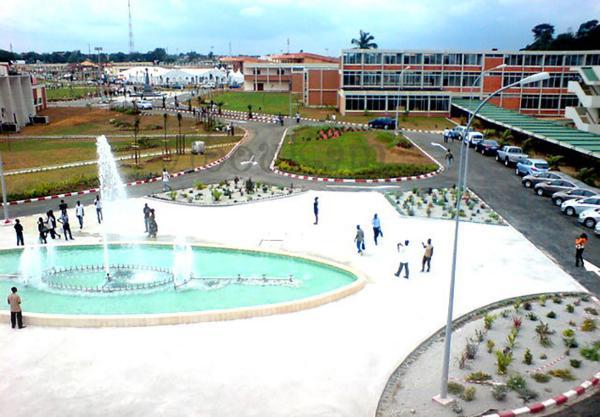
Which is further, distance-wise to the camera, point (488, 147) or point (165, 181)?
point (488, 147)

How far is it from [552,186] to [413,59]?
1731 inches

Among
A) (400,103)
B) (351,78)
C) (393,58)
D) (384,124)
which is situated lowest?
(384,124)

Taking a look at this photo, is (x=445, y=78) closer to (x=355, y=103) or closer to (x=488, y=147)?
(x=355, y=103)

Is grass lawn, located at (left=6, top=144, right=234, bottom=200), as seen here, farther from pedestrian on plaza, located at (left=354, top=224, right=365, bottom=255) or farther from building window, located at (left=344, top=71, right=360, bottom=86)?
building window, located at (left=344, top=71, right=360, bottom=86)

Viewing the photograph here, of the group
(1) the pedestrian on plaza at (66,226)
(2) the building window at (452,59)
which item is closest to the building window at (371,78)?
(2) the building window at (452,59)

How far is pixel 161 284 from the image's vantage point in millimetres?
19969

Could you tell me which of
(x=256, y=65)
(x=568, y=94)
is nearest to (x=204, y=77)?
(x=256, y=65)

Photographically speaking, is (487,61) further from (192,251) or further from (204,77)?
(204,77)

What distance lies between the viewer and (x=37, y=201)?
31.9 m

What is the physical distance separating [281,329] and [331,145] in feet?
114

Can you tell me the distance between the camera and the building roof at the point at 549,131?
37.8 metres

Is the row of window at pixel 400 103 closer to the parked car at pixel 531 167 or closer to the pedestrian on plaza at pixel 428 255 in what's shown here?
the parked car at pixel 531 167

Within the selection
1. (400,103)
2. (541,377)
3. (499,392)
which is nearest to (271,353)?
(499,392)

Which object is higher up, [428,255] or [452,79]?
[452,79]
